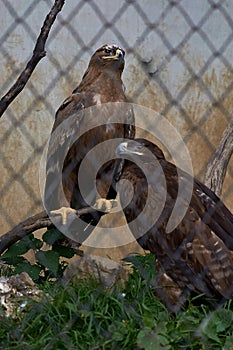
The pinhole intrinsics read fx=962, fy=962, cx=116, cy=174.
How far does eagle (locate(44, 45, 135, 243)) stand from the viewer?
191 inches

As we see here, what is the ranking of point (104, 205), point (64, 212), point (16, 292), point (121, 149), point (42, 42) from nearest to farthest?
point (16, 292) < point (42, 42) < point (121, 149) < point (64, 212) < point (104, 205)

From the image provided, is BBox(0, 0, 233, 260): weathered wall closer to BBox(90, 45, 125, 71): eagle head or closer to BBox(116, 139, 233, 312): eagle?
BBox(90, 45, 125, 71): eagle head

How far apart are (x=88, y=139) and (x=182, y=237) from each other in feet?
3.66

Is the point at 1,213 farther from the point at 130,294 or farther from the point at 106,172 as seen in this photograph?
the point at 130,294

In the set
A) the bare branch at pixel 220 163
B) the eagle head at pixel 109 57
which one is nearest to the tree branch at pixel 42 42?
the eagle head at pixel 109 57

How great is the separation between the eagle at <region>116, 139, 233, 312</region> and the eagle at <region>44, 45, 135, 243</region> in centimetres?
68

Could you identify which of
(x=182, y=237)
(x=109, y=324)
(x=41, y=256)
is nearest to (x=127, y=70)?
(x=41, y=256)

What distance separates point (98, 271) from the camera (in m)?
3.99

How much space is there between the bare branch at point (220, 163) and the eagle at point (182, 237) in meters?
0.88

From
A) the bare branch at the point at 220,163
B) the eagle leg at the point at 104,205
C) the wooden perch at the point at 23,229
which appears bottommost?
the bare branch at the point at 220,163

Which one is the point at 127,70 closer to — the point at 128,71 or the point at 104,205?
the point at 128,71

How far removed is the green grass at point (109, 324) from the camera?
3389mm

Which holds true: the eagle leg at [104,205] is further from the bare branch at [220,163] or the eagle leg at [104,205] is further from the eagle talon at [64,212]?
the bare branch at [220,163]

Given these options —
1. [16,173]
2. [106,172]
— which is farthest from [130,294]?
[16,173]
